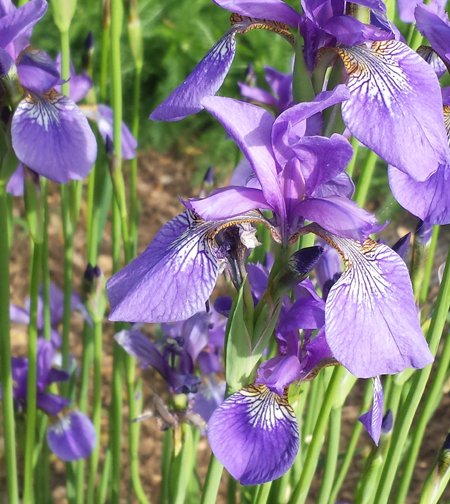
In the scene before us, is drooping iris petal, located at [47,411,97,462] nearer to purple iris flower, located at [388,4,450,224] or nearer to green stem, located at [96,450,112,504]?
green stem, located at [96,450,112,504]

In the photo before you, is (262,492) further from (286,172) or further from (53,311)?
(53,311)

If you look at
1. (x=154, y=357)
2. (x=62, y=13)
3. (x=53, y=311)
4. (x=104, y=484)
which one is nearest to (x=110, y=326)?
(x=53, y=311)

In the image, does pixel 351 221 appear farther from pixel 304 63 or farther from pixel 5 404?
pixel 5 404

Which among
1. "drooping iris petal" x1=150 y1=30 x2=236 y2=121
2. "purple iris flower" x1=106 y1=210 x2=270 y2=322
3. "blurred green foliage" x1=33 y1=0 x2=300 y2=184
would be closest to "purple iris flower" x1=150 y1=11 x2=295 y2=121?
"drooping iris petal" x1=150 y1=30 x2=236 y2=121

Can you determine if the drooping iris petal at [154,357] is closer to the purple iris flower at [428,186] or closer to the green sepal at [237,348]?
the green sepal at [237,348]

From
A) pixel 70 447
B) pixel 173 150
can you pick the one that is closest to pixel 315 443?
pixel 70 447

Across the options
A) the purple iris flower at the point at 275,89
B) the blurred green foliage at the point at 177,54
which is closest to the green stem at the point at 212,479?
the purple iris flower at the point at 275,89
